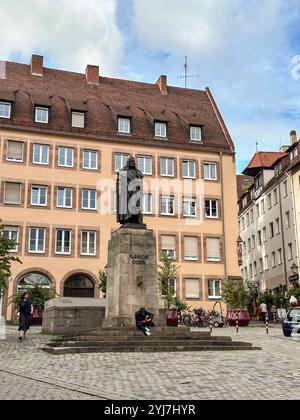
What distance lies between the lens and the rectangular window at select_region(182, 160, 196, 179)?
4691 cm

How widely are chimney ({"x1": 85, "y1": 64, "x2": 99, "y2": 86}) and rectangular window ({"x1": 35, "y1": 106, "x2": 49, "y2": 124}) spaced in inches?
293

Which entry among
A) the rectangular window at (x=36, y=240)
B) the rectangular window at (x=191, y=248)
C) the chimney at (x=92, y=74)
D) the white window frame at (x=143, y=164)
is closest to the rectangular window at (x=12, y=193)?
the rectangular window at (x=36, y=240)

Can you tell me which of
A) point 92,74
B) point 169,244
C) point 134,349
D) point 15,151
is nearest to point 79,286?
point 169,244

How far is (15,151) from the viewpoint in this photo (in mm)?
42406

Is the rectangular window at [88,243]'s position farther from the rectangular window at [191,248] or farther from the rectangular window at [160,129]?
the rectangular window at [160,129]

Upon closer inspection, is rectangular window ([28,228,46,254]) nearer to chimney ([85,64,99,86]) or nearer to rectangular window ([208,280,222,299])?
rectangular window ([208,280,222,299])

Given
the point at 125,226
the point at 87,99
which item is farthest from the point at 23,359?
the point at 87,99

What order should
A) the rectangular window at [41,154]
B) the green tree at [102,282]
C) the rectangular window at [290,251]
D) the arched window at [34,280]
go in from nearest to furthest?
the green tree at [102,282] → the arched window at [34,280] → the rectangular window at [41,154] → the rectangular window at [290,251]

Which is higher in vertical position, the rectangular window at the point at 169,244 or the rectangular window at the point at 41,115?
the rectangular window at the point at 41,115

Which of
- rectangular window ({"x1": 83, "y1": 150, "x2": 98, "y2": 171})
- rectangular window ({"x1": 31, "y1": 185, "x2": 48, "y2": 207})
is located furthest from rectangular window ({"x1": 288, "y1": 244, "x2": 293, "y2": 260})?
rectangular window ({"x1": 31, "y1": 185, "x2": 48, "y2": 207})

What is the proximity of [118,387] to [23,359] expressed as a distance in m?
5.35

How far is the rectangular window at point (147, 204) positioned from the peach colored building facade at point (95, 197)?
0.08 metres

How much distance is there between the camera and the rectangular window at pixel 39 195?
4216 centimetres

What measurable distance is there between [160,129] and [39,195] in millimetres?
11918
